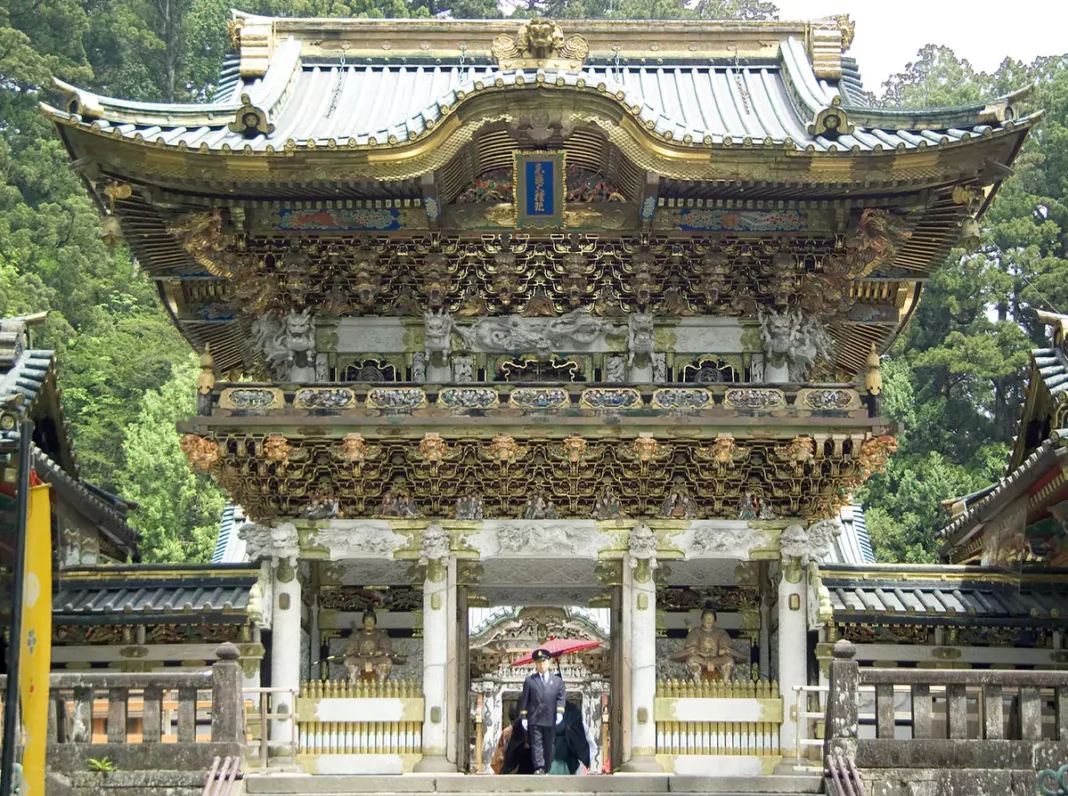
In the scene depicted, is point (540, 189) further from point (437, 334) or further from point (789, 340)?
point (789, 340)

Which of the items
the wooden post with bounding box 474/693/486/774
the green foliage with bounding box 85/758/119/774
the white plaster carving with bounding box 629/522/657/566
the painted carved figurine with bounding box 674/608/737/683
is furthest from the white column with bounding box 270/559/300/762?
the wooden post with bounding box 474/693/486/774

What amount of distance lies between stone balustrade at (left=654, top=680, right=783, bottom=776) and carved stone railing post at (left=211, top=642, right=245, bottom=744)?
564cm

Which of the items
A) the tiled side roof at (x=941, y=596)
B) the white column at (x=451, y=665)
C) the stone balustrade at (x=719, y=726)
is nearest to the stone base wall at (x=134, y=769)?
the white column at (x=451, y=665)

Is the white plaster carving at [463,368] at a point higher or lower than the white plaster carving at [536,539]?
higher

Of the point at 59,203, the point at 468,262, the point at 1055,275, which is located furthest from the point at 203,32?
the point at 468,262

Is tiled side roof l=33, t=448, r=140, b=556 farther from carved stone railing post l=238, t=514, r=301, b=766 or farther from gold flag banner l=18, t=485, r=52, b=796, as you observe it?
gold flag banner l=18, t=485, r=52, b=796

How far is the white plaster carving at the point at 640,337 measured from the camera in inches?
904

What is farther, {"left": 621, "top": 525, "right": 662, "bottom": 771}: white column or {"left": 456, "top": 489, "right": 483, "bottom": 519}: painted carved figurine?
{"left": 456, "top": 489, "right": 483, "bottom": 519}: painted carved figurine

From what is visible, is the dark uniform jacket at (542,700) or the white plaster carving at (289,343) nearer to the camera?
the dark uniform jacket at (542,700)

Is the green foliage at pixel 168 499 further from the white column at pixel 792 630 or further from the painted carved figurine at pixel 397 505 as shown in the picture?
the white column at pixel 792 630

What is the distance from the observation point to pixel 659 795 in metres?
18.3

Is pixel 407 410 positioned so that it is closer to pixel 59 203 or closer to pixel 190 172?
pixel 190 172

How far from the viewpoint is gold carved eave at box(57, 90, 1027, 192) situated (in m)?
21.1

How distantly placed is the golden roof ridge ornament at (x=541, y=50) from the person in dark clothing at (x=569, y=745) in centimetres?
826
